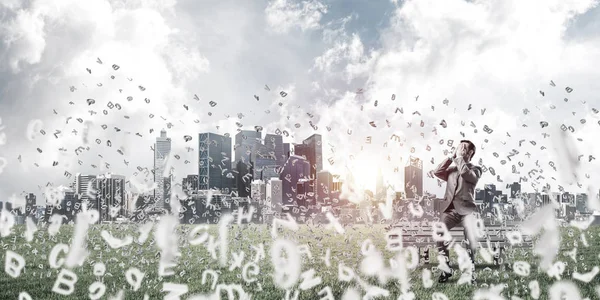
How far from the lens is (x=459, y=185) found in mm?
11188

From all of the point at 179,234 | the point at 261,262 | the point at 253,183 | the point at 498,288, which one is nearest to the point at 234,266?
the point at 261,262

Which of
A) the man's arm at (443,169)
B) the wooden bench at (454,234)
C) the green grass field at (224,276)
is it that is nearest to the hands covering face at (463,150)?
the man's arm at (443,169)

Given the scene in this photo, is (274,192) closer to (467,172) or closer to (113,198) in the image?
(113,198)

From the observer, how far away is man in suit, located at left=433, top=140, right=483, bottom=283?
36.6ft

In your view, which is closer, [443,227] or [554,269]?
[443,227]

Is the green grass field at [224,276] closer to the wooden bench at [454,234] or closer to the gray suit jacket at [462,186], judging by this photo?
the wooden bench at [454,234]

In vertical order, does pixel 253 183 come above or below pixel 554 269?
above

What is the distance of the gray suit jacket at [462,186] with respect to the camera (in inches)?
438

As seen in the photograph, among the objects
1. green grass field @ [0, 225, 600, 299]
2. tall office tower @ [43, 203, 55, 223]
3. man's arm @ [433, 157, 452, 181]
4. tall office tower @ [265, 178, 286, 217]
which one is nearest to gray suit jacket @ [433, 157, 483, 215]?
man's arm @ [433, 157, 452, 181]

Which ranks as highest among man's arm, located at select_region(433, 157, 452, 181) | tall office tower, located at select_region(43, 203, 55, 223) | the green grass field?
man's arm, located at select_region(433, 157, 452, 181)

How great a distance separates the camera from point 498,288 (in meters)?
10.8

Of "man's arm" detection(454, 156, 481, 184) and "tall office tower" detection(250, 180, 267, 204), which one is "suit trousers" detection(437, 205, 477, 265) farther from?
"tall office tower" detection(250, 180, 267, 204)

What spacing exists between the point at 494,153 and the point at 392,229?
10.3 feet

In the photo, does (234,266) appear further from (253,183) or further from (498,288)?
(253,183)
